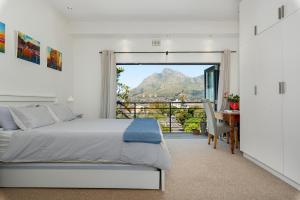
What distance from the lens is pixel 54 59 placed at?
4484 millimetres

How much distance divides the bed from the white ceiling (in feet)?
9.97

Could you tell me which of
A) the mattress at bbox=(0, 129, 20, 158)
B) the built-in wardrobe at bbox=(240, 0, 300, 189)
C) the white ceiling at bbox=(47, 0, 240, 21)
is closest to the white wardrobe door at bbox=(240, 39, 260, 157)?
the built-in wardrobe at bbox=(240, 0, 300, 189)

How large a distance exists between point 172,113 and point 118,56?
230 cm

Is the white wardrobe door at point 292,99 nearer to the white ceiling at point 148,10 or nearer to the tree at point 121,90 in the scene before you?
the white ceiling at point 148,10

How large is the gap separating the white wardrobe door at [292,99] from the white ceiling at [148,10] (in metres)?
2.18

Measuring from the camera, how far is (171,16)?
5.02 meters

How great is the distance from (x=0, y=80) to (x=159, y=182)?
2.47 meters

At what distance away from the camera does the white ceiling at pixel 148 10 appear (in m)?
4.34

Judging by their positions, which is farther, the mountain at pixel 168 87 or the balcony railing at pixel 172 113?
the mountain at pixel 168 87

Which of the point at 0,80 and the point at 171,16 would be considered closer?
the point at 0,80

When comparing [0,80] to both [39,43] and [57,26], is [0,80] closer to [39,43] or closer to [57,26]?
[39,43]

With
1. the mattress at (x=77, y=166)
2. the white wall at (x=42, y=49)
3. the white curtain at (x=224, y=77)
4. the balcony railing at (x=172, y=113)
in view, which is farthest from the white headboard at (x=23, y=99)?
the white curtain at (x=224, y=77)

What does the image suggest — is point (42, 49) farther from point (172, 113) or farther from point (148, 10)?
point (172, 113)

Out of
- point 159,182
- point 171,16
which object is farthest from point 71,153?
point 171,16
